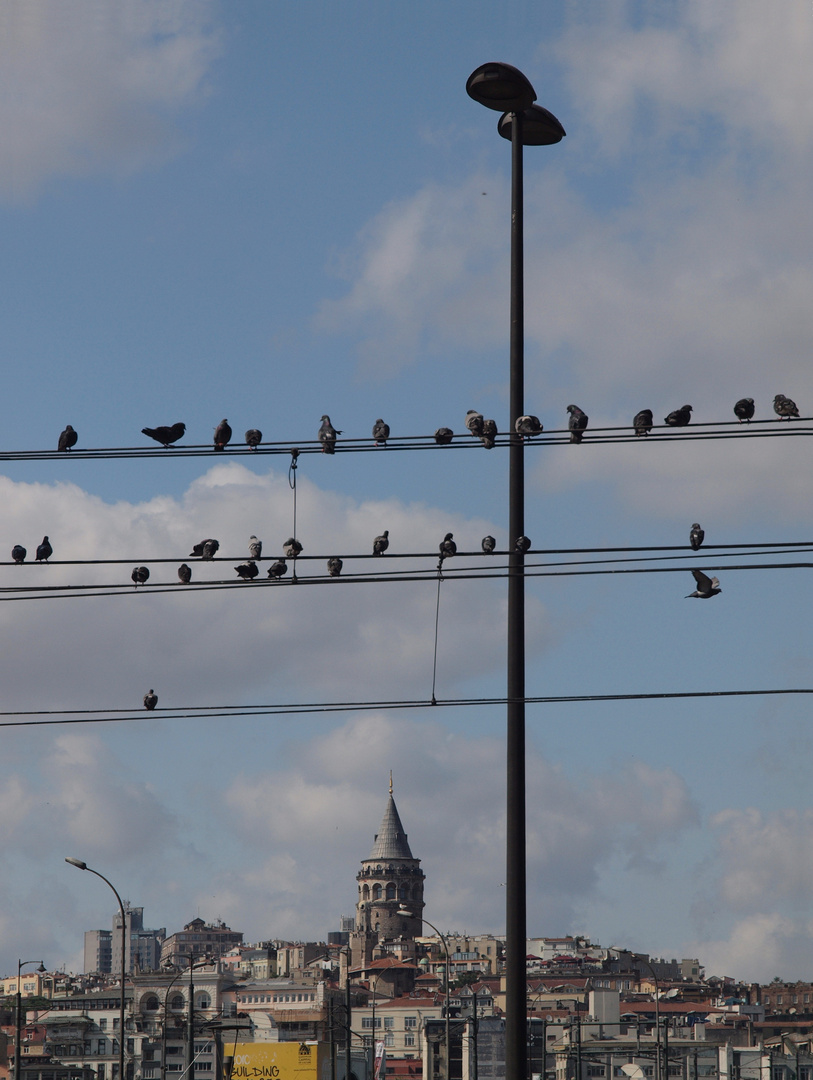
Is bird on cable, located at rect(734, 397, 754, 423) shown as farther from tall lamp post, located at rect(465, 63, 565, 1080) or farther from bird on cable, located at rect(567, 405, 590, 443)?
tall lamp post, located at rect(465, 63, 565, 1080)

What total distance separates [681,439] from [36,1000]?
150m

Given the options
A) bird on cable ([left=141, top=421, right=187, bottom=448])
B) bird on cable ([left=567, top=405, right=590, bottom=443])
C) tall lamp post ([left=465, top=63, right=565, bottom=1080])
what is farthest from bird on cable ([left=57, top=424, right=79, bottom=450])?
tall lamp post ([left=465, top=63, right=565, bottom=1080])

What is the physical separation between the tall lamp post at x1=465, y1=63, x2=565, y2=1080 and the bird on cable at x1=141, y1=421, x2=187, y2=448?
11372mm

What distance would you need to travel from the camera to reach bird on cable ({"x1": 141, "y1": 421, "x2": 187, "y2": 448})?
83.1 ft

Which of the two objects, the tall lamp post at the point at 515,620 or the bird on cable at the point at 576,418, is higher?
the bird on cable at the point at 576,418

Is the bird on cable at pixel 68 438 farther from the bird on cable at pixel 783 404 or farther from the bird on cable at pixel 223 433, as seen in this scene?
the bird on cable at pixel 783 404

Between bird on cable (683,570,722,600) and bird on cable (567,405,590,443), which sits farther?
bird on cable (567,405,590,443)

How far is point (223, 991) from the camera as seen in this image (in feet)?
480

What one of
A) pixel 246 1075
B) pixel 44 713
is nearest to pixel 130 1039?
pixel 246 1075

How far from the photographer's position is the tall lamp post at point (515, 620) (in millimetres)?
13023

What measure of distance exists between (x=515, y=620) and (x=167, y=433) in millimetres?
13919

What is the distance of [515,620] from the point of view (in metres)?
13.5

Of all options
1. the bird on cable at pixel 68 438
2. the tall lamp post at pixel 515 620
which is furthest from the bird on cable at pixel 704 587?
the bird on cable at pixel 68 438

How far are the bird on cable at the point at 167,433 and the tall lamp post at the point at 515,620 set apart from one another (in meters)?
11.4
